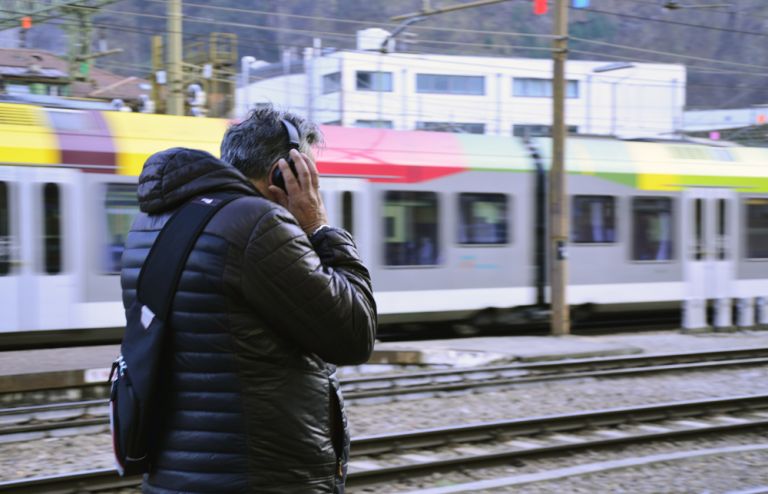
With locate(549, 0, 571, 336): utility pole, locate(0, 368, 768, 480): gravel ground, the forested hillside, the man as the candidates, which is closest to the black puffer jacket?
the man

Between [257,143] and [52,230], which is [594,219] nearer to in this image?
[52,230]

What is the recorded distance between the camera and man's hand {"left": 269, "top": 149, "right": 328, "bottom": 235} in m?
2.00

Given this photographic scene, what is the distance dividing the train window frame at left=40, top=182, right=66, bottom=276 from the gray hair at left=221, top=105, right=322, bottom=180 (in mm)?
8851

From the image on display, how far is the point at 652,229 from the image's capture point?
15.1 m

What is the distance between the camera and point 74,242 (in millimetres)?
10375

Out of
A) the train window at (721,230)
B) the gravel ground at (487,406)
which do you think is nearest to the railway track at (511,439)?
the gravel ground at (487,406)

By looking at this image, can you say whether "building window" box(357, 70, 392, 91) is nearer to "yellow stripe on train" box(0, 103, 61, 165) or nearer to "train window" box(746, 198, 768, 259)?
"train window" box(746, 198, 768, 259)

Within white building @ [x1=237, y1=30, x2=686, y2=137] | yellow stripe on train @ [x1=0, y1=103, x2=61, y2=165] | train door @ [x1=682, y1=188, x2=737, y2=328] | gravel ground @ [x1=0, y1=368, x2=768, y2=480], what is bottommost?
gravel ground @ [x1=0, y1=368, x2=768, y2=480]

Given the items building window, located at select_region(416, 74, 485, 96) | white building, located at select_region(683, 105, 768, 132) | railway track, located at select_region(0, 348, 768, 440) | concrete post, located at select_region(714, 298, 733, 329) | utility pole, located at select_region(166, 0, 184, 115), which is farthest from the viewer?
building window, located at select_region(416, 74, 485, 96)

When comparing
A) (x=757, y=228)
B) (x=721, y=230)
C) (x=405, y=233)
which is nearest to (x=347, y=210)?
(x=405, y=233)

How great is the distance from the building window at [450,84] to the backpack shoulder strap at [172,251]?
5473 cm

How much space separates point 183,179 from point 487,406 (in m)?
7.19

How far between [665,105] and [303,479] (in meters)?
64.0

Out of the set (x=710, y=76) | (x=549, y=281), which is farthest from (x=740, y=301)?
(x=710, y=76)
